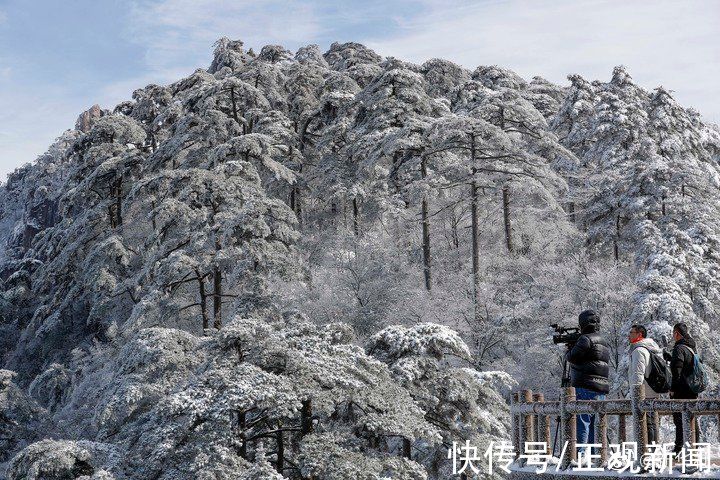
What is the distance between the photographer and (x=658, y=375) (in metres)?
10.2

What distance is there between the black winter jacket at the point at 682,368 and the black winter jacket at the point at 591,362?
77 cm

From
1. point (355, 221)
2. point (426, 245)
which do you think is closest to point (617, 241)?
point (426, 245)

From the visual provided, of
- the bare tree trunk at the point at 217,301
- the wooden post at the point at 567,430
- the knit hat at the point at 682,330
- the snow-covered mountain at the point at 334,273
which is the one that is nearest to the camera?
the wooden post at the point at 567,430

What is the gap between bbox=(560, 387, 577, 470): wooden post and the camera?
32.9 ft

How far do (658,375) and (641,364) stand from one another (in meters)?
0.33

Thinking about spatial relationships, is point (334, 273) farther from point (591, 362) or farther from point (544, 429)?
point (591, 362)

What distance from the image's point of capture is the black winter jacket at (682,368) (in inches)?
403

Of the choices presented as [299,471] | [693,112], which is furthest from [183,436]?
[693,112]

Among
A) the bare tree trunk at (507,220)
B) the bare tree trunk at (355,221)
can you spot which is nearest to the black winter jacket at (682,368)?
Answer: the bare tree trunk at (507,220)

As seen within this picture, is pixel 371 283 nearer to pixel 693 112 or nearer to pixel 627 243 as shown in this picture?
pixel 627 243

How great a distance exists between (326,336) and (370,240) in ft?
67.6

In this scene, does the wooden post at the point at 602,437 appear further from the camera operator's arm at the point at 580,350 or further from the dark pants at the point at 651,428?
the camera operator's arm at the point at 580,350

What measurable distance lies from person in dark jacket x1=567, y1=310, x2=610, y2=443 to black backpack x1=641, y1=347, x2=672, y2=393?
69cm

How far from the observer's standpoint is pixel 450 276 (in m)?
35.3
